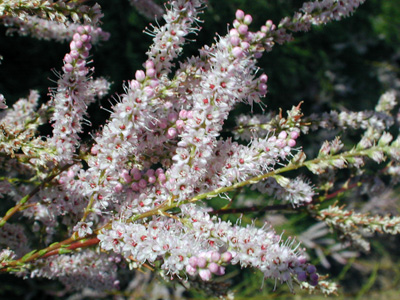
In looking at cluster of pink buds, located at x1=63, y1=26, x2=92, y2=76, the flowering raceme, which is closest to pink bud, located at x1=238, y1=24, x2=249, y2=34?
the flowering raceme

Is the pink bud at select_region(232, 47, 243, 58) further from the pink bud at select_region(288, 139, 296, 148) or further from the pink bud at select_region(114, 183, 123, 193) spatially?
the pink bud at select_region(114, 183, 123, 193)

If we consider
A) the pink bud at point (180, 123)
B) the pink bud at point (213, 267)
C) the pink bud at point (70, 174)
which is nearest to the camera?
the pink bud at point (213, 267)

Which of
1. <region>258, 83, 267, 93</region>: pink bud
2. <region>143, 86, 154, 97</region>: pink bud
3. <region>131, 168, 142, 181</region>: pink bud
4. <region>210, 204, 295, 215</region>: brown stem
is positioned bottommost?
<region>131, 168, 142, 181</region>: pink bud

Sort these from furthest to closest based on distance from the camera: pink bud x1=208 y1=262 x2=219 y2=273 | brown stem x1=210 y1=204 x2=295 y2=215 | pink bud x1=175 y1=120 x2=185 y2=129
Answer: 1. brown stem x1=210 y1=204 x2=295 y2=215
2. pink bud x1=175 y1=120 x2=185 y2=129
3. pink bud x1=208 y1=262 x2=219 y2=273

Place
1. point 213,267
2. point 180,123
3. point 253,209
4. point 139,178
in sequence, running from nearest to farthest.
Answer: point 213,267
point 180,123
point 139,178
point 253,209

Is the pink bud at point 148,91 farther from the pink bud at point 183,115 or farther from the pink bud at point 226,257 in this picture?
the pink bud at point 226,257

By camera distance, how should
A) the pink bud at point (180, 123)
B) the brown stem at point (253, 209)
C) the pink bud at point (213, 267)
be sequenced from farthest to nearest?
the brown stem at point (253, 209)
the pink bud at point (180, 123)
the pink bud at point (213, 267)

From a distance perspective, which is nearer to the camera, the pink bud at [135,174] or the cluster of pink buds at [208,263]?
the cluster of pink buds at [208,263]

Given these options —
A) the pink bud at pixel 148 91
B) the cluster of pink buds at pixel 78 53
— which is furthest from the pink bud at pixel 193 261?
the cluster of pink buds at pixel 78 53

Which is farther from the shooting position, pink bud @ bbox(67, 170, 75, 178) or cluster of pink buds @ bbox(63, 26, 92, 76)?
pink bud @ bbox(67, 170, 75, 178)

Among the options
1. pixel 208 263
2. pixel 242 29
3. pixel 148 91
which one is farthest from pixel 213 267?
pixel 242 29

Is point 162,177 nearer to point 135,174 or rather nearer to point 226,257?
point 135,174
